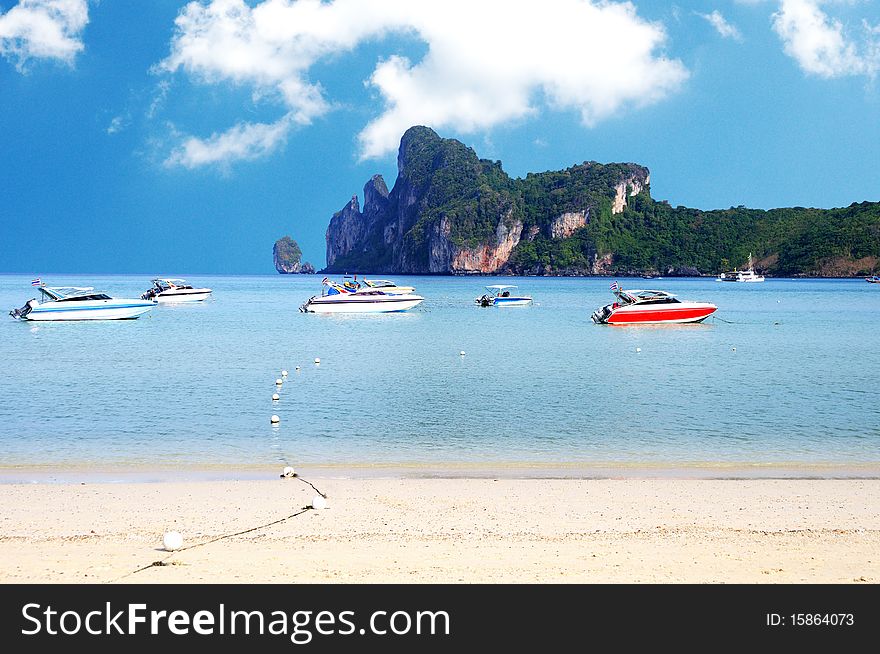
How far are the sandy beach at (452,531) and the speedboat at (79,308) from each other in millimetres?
40600

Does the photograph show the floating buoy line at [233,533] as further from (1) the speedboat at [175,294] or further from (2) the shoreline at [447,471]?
(1) the speedboat at [175,294]

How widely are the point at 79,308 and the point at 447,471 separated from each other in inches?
1649

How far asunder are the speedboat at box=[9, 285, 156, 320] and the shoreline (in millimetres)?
38520

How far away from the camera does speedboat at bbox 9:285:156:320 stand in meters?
47.7

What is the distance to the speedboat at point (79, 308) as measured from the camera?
4769 centimetres

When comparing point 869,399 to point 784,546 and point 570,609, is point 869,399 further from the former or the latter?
point 570,609

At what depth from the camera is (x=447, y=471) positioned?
40.3 ft

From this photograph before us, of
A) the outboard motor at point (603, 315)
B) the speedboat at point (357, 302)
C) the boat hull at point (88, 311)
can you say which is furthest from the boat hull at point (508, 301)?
the boat hull at point (88, 311)

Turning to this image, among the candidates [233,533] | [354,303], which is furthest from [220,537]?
[354,303]

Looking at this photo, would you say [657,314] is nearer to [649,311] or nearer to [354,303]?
[649,311]

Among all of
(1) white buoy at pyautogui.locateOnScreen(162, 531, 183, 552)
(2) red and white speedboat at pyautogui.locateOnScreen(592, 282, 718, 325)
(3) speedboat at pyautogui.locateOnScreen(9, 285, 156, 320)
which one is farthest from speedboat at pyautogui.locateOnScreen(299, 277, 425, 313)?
(1) white buoy at pyautogui.locateOnScreen(162, 531, 183, 552)

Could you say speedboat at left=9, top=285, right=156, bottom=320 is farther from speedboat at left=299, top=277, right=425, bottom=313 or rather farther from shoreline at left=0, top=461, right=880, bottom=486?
shoreline at left=0, top=461, right=880, bottom=486

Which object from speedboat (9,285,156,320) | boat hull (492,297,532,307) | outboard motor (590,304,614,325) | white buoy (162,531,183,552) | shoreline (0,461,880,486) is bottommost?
shoreline (0,461,880,486)

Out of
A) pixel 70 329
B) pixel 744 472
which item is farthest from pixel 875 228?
pixel 744 472
